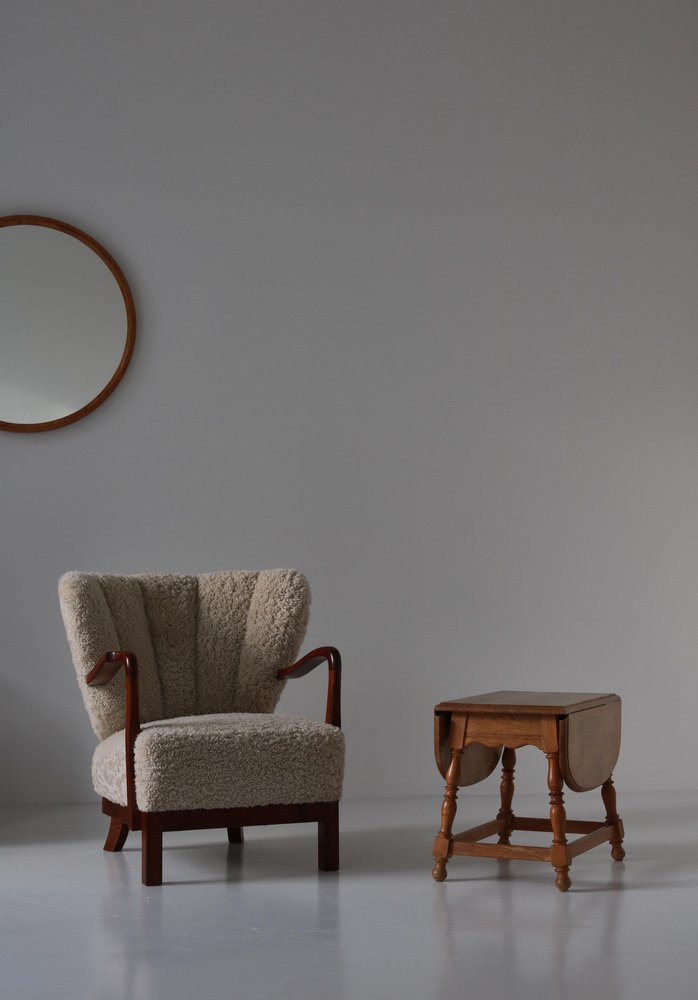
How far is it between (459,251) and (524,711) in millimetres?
2028

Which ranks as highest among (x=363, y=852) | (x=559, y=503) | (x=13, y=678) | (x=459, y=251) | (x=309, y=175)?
(x=309, y=175)

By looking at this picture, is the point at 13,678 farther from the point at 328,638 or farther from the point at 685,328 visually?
the point at 685,328

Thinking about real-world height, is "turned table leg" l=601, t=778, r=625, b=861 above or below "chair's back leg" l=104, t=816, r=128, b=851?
above

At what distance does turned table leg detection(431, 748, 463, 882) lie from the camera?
106 inches

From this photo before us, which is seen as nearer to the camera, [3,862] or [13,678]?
[3,862]

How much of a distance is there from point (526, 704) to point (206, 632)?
104 centimetres

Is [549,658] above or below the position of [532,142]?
below

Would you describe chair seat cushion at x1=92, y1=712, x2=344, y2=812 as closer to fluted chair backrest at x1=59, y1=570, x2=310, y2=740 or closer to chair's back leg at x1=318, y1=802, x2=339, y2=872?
chair's back leg at x1=318, y1=802, x2=339, y2=872

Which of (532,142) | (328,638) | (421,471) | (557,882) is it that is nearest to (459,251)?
(532,142)

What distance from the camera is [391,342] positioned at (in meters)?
4.07

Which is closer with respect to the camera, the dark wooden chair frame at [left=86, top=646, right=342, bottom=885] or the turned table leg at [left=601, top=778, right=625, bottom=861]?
the dark wooden chair frame at [left=86, top=646, right=342, bottom=885]

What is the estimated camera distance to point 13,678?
12.7 feet

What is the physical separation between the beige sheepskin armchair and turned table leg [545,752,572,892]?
1.74 ft

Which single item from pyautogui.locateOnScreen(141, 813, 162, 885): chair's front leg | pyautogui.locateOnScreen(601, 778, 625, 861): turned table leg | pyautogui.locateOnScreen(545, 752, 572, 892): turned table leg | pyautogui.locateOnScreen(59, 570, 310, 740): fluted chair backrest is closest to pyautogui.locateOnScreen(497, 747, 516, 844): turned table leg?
pyautogui.locateOnScreen(601, 778, 625, 861): turned table leg
